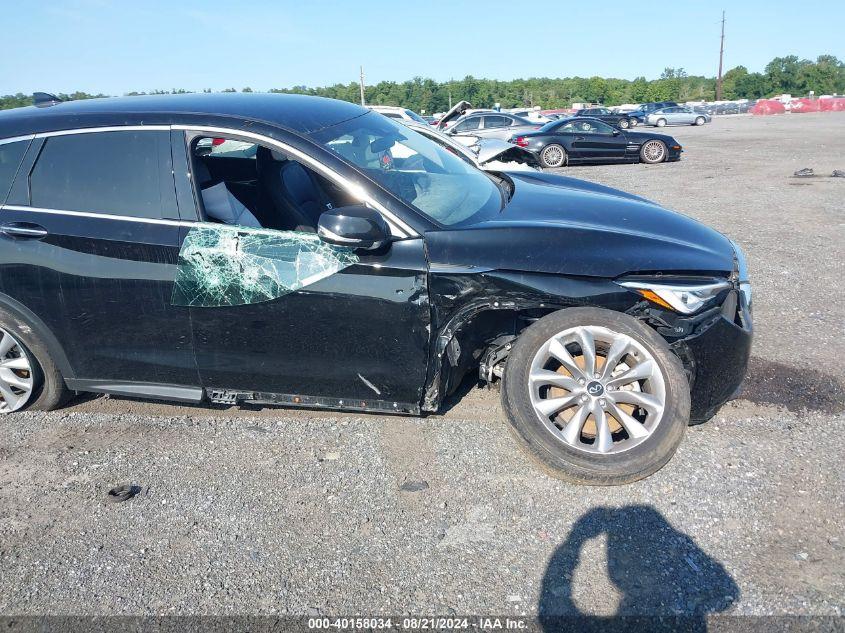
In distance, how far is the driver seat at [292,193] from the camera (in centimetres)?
390

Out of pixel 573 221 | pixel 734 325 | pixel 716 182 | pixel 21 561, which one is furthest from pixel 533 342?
pixel 716 182

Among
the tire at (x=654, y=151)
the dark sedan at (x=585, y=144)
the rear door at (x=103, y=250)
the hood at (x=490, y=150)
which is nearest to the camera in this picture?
the rear door at (x=103, y=250)

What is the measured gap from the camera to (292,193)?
13.2 feet

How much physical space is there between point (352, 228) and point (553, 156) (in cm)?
1572

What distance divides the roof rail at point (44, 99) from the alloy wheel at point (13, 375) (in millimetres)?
1612

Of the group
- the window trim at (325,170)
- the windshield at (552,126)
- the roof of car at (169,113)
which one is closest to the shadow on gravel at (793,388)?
the window trim at (325,170)

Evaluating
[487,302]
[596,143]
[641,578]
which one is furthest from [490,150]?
[641,578]

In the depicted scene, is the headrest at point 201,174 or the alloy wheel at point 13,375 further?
the alloy wheel at point 13,375

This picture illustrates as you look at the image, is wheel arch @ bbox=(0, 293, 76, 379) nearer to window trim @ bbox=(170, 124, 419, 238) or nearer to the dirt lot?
the dirt lot

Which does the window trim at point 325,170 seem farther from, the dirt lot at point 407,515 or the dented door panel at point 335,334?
the dirt lot at point 407,515

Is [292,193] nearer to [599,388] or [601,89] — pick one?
[599,388]

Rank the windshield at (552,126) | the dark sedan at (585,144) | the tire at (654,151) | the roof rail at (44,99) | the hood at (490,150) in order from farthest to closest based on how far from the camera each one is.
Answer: the windshield at (552,126) → the dark sedan at (585,144) → the tire at (654,151) → the hood at (490,150) → the roof rail at (44,99)

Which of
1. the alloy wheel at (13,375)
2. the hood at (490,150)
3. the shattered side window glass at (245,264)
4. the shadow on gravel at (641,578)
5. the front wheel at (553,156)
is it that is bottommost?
the shadow on gravel at (641,578)

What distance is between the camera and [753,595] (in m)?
2.44
